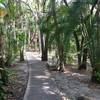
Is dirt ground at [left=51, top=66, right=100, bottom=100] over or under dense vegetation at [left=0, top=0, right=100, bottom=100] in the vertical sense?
under

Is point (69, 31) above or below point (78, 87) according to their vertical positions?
above

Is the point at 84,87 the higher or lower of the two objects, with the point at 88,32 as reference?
lower

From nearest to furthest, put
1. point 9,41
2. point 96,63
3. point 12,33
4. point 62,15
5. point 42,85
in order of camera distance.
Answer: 1. point 42,85
2. point 96,63
3. point 62,15
4. point 9,41
5. point 12,33

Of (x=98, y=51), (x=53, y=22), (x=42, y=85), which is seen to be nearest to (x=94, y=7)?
(x=98, y=51)

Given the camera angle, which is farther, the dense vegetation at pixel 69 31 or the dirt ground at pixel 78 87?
the dense vegetation at pixel 69 31

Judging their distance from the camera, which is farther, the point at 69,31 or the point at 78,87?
the point at 69,31

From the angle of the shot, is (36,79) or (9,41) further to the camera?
(9,41)

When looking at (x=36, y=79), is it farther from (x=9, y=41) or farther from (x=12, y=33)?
(x=12, y=33)

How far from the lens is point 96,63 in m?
16.9

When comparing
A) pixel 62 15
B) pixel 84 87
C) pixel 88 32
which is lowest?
pixel 84 87

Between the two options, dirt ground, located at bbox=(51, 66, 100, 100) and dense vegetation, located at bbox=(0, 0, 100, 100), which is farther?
dense vegetation, located at bbox=(0, 0, 100, 100)

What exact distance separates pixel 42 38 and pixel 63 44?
8.20 m

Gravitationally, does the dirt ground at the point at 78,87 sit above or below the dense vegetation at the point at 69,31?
below

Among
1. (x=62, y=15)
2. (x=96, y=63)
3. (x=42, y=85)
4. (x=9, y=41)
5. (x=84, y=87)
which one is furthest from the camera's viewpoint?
(x=9, y=41)
